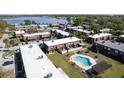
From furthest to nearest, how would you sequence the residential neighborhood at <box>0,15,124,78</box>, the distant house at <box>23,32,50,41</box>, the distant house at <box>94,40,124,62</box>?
the distant house at <box>23,32,50,41</box> → the distant house at <box>94,40,124,62</box> → the residential neighborhood at <box>0,15,124,78</box>

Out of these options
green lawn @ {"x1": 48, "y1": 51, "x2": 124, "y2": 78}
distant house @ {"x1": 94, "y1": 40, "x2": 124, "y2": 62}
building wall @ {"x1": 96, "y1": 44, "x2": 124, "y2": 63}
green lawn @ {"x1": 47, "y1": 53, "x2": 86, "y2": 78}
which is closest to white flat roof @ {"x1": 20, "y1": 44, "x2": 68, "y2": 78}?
green lawn @ {"x1": 47, "y1": 53, "x2": 86, "y2": 78}

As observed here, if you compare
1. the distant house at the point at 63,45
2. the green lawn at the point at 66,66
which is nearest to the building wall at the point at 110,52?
the distant house at the point at 63,45

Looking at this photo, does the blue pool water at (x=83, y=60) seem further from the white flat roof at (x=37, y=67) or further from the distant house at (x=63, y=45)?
the white flat roof at (x=37, y=67)

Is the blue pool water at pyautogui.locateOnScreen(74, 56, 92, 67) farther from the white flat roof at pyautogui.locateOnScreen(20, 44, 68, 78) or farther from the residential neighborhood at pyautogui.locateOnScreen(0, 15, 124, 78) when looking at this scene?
the white flat roof at pyautogui.locateOnScreen(20, 44, 68, 78)

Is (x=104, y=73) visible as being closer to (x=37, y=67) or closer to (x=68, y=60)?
(x=68, y=60)
